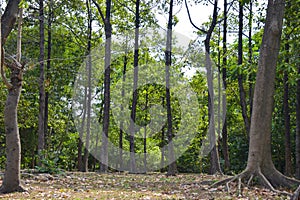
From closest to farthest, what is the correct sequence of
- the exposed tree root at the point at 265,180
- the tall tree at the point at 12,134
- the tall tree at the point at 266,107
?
the tall tree at the point at 12,134, the exposed tree root at the point at 265,180, the tall tree at the point at 266,107

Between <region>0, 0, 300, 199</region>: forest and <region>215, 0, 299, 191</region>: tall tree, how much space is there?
0.08ft

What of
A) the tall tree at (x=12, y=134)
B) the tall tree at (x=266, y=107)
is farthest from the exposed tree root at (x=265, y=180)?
the tall tree at (x=12, y=134)

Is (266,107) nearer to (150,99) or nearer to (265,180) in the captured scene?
(265,180)

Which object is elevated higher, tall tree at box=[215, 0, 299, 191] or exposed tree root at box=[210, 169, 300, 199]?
tall tree at box=[215, 0, 299, 191]

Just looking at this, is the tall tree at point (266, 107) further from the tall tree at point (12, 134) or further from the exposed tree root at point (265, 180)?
the tall tree at point (12, 134)

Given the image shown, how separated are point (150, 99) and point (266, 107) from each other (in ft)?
56.3

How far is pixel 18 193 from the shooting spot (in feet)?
24.8

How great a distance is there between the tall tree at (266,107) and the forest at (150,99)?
0.02 metres

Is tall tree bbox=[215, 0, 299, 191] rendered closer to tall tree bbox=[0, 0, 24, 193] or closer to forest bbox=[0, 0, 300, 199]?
forest bbox=[0, 0, 300, 199]

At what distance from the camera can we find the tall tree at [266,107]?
28.5 feet

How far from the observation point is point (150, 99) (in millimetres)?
25844

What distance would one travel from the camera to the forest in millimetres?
8766

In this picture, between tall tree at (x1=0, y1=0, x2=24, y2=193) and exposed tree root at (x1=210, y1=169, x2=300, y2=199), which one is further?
exposed tree root at (x1=210, y1=169, x2=300, y2=199)

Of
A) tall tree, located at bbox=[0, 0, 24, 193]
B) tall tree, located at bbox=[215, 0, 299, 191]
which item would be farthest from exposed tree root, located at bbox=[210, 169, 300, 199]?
tall tree, located at bbox=[0, 0, 24, 193]
